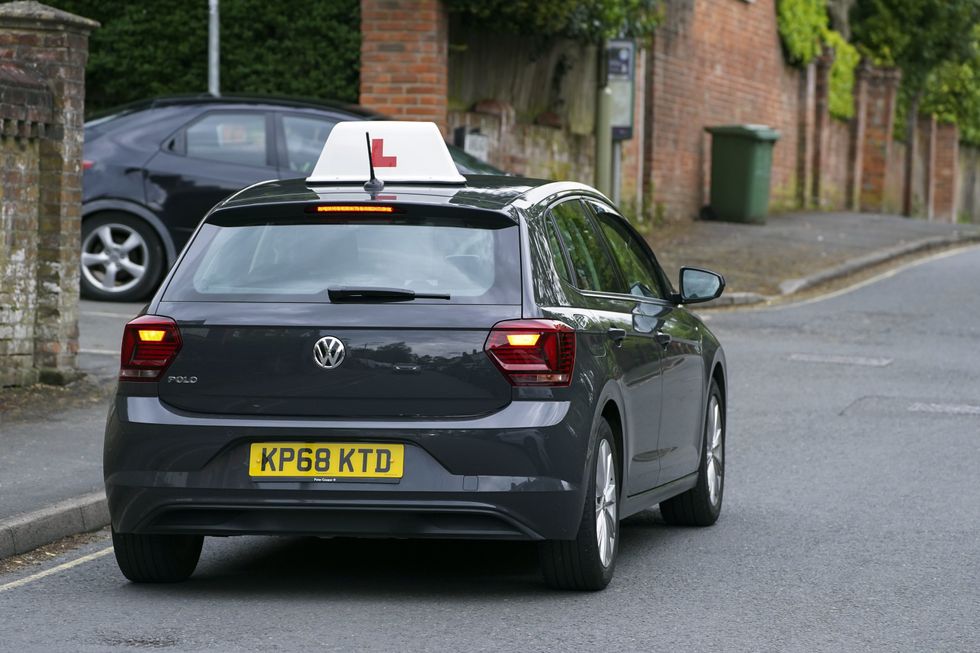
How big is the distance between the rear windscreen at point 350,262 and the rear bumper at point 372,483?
43 cm

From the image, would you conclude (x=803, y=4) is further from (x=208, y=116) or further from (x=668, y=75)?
(x=208, y=116)

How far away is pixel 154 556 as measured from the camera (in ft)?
22.4

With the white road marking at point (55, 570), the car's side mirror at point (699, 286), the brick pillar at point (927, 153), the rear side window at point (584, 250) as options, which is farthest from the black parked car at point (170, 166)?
the brick pillar at point (927, 153)

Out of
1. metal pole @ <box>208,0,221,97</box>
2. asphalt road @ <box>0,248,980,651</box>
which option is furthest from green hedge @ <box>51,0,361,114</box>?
asphalt road @ <box>0,248,980,651</box>

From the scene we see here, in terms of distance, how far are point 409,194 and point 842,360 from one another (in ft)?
29.3

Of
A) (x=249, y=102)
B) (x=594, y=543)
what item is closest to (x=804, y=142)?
(x=249, y=102)

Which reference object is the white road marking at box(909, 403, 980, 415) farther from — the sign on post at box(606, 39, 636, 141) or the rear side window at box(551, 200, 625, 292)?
the sign on post at box(606, 39, 636, 141)

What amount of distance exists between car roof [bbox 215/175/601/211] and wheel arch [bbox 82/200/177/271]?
886 centimetres

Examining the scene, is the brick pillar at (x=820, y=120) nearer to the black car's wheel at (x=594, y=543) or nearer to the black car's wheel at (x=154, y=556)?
the black car's wheel at (x=594, y=543)

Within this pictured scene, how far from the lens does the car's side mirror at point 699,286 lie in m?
8.20

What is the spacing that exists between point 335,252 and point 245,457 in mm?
794

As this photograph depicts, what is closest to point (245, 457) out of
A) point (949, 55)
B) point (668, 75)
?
point (668, 75)

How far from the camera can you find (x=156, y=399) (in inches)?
255

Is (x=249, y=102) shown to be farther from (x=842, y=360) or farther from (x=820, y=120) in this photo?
(x=820, y=120)
